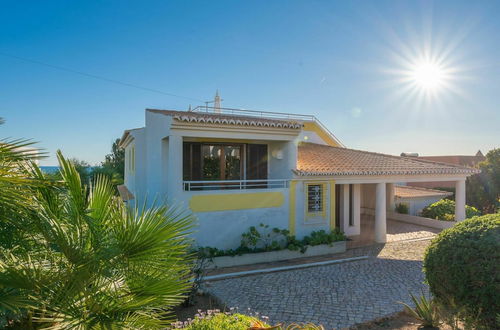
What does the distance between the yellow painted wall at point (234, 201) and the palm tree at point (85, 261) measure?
373 inches

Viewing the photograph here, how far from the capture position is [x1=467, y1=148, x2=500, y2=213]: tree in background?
91.6 feet

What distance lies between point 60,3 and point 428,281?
15.8 meters

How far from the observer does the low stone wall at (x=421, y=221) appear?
20578mm

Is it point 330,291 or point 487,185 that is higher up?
point 487,185

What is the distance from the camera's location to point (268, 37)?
16.6 m

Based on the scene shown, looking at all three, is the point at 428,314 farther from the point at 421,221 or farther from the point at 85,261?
the point at 421,221

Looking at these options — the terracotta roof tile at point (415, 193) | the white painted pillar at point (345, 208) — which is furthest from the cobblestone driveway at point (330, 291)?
the terracotta roof tile at point (415, 193)

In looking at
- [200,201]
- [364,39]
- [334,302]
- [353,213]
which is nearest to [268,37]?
[364,39]

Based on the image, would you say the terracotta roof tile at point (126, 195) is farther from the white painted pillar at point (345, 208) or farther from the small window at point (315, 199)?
the white painted pillar at point (345, 208)

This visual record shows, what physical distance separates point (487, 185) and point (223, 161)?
82.7 feet

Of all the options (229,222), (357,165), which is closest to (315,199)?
(357,165)

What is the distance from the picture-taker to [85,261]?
3.52m

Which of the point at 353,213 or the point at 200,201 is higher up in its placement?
the point at 200,201

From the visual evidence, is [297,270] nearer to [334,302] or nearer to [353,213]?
[334,302]
